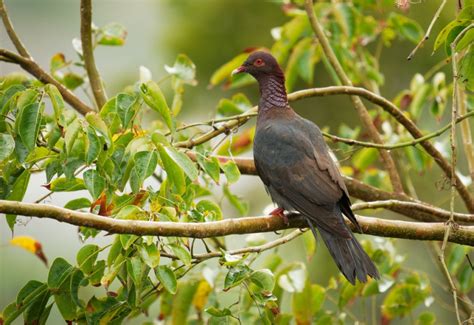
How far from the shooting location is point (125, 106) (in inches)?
134

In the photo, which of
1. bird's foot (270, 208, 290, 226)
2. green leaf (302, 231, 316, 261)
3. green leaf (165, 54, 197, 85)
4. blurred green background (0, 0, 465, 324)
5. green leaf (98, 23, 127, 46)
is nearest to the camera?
bird's foot (270, 208, 290, 226)

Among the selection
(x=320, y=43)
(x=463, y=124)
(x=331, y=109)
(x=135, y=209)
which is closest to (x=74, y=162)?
(x=135, y=209)

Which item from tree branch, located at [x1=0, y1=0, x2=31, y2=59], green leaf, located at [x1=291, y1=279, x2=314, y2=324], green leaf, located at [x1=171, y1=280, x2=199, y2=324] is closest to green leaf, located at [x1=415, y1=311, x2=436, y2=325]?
green leaf, located at [x1=291, y1=279, x2=314, y2=324]

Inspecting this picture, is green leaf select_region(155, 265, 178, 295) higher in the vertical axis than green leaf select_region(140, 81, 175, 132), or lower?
lower

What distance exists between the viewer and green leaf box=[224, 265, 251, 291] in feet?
10.9

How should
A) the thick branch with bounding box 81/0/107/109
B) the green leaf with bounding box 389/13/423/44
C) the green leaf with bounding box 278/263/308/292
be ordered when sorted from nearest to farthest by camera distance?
the green leaf with bounding box 278/263/308/292
the thick branch with bounding box 81/0/107/109
the green leaf with bounding box 389/13/423/44

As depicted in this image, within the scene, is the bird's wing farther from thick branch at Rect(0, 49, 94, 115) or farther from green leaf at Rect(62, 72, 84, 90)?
green leaf at Rect(62, 72, 84, 90)

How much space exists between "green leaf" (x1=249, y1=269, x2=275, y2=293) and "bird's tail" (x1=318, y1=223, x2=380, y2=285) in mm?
417

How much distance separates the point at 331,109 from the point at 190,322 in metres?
5.39

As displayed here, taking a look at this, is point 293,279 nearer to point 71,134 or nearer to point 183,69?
point 183,69

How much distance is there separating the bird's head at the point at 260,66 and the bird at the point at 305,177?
7cm

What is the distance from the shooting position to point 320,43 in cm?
490

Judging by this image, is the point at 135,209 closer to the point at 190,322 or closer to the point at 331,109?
the point at 190,322

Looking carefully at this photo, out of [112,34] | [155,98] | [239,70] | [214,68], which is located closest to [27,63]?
[112,34]
